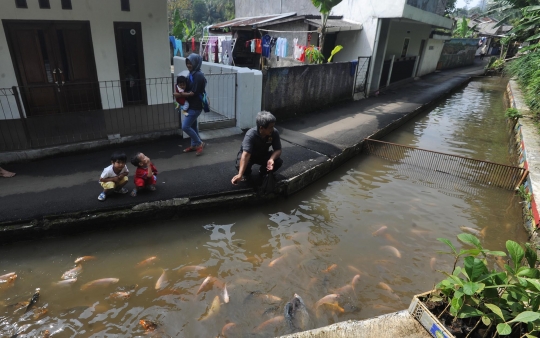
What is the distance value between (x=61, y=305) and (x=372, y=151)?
804cm

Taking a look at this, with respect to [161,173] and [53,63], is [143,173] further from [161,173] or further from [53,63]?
[53,63]

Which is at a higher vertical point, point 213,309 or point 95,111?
point 95,111

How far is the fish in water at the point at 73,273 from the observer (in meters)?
4.19

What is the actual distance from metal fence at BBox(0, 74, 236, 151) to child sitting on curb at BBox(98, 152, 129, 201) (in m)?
2.27

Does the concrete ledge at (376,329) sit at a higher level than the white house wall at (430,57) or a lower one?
lower

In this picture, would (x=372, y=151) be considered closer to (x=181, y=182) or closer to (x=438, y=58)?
(x=181, y=182)

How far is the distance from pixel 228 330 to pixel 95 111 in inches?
287

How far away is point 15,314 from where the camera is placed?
364 centimetres

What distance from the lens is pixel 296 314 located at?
390 cm

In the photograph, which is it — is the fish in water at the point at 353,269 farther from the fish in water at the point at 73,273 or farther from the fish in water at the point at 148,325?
the fish in water at the point at 73,273

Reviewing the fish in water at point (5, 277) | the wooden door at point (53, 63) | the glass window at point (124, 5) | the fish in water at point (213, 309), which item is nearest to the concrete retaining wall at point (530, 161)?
the fish in water at point (213, 309)

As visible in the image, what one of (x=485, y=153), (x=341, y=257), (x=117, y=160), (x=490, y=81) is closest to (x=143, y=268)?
(x=117, y=160)

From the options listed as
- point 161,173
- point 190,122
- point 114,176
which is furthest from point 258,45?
point 114,176

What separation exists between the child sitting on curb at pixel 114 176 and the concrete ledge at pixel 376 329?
3709mm
